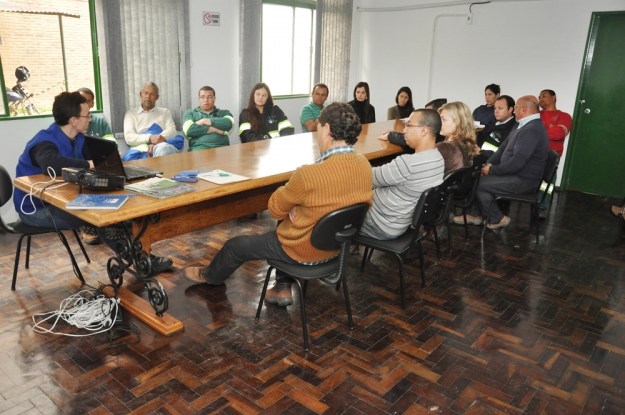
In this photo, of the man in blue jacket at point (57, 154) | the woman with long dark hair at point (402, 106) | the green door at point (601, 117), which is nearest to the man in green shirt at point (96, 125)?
the man in blue jacket at point (57, 154)

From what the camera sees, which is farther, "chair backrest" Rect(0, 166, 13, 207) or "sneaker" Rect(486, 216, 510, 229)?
"sneaker" Rect(486, 216, 510, 229)

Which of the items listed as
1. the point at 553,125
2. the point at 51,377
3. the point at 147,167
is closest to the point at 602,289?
the point at 553,125

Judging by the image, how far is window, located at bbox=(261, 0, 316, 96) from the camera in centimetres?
691

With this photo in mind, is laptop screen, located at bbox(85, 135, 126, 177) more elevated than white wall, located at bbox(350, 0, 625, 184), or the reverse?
white wall, located at bbox(350, 0, 625, 184)

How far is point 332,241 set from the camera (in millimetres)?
2650

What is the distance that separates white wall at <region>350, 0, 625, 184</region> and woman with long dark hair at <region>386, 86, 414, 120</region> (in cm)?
95

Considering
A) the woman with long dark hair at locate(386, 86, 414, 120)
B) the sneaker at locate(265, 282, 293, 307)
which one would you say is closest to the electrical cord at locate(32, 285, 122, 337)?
the sneaker at locate(265, 282, 293, 307)

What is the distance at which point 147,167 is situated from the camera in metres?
3.18

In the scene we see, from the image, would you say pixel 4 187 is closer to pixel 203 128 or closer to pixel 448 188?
pixel 203 128

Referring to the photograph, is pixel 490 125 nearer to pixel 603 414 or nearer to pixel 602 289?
pixel 602 289

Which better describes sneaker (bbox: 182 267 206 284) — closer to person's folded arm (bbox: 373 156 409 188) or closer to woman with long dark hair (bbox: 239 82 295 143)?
person's folded arm (bbox: 373 156 409 188)

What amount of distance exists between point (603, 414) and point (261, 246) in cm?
189

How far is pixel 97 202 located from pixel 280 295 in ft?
4.28

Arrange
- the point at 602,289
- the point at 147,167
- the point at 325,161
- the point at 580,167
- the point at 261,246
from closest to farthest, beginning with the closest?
the point at 325,161, the point at 261,246, the point at 147,167, the point at 602,289, the point at 580,167
